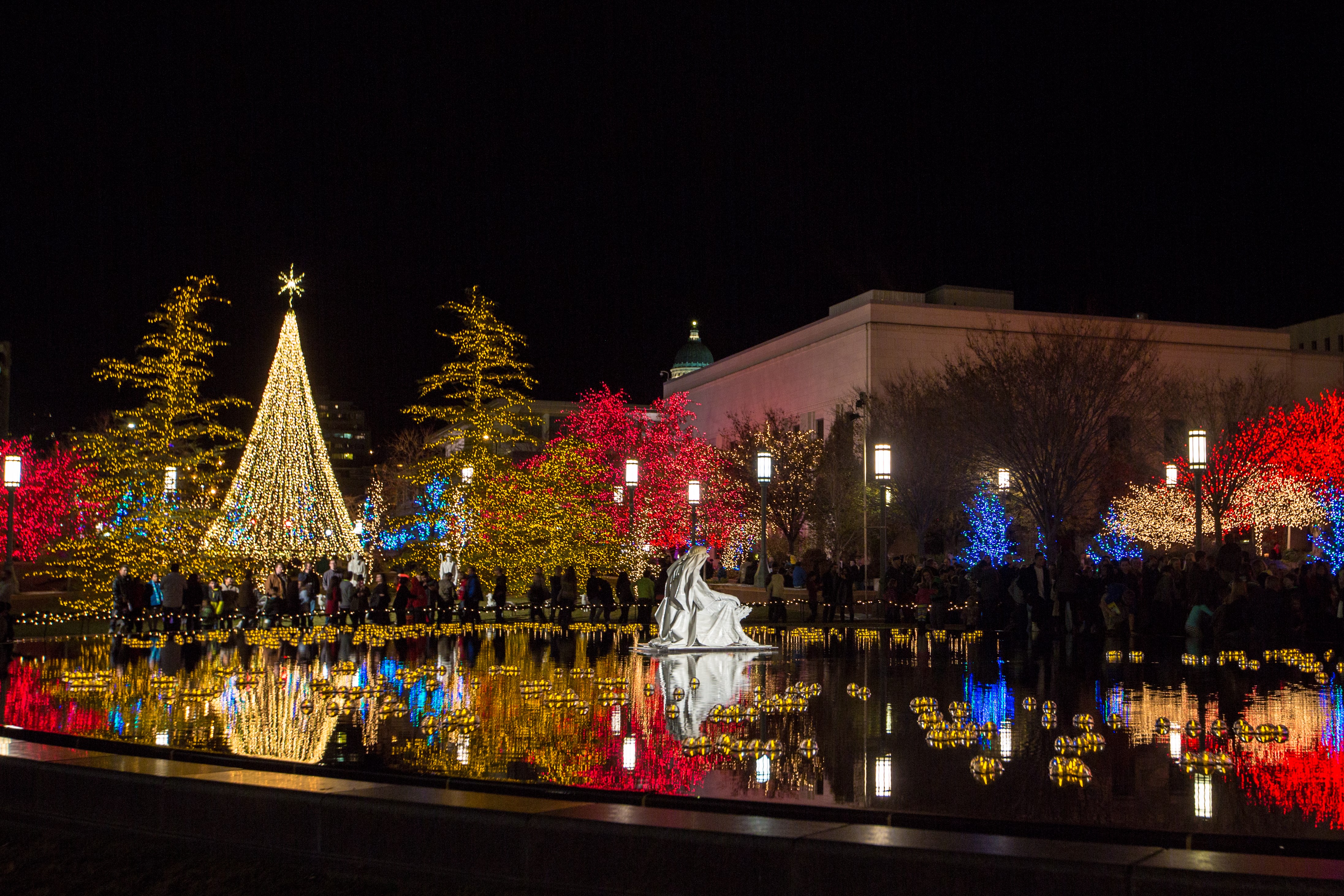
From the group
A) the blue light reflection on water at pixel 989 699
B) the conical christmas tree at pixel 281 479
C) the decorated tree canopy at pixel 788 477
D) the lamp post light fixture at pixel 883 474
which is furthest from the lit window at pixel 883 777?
the decorated tree canopy at pixel 788 477

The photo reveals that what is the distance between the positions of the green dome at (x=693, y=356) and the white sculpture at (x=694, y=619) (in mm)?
106532

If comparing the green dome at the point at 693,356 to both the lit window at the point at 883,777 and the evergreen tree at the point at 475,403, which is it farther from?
the lit window at the point at 883,777

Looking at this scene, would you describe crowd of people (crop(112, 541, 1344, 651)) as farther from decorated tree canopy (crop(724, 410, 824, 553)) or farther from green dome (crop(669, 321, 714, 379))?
green dome (crop(669, 321, 714, 379))

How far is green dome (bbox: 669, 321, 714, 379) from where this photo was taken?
12812 centimetres

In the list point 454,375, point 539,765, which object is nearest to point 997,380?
point 454,375

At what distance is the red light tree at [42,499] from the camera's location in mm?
50250

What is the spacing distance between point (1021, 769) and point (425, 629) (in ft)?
59.8

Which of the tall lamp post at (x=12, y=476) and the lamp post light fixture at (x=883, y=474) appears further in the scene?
the lamp post light fixture at (x=883, y=474)

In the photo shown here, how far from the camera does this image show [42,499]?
175 feet

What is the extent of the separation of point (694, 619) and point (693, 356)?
110 metres

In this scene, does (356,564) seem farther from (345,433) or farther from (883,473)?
(345,433)

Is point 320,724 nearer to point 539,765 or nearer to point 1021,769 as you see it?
point 539,765

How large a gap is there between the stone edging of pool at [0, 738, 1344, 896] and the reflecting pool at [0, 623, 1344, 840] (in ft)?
4.61

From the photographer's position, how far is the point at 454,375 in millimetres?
45594
